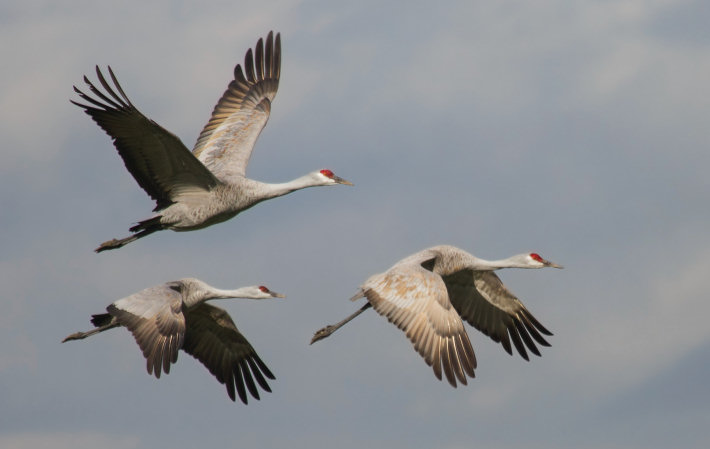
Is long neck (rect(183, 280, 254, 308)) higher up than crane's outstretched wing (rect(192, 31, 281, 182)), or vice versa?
crane's outstretched wing (rect(192, 31, 281, 182))

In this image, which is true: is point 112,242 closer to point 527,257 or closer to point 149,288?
point 149,288

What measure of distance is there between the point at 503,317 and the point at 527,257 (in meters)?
0.88

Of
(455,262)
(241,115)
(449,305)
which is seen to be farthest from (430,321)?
(241,115)

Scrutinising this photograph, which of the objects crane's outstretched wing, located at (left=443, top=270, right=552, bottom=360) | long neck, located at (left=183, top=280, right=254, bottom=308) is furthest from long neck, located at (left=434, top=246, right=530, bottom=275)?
long neck, located at (left=183, top=280, right=254, bottom=308)

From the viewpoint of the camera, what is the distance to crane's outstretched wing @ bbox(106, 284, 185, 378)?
14.3 metres

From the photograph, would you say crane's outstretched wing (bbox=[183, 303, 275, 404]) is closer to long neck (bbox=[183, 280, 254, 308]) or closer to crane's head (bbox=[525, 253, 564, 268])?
long neck (bbox=[183, 280, 254, 308])

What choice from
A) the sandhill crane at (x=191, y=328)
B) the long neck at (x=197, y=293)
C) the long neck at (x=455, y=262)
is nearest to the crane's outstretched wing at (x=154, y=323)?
the sandhill crane at (x=191, y=328)

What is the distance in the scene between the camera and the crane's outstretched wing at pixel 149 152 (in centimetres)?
1441

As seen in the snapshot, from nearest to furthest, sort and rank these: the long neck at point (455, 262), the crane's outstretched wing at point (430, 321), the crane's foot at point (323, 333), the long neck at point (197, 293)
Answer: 1. the crane's outstretched wing at point (430, 321)
2. the long neck at point (197, 293)
3. the long neck at point (455, 262)
4. the crane's foot at point (323, 333)

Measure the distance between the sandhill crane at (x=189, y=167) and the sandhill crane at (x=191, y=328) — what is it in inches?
31.9

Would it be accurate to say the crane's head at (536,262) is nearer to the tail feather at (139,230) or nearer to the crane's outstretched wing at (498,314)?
the crane's outstretched wing at (498,314)

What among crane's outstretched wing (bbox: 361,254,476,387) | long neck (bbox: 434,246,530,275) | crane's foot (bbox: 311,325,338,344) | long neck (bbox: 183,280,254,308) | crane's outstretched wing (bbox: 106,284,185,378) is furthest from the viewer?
crane's foot (bbox: 311,325,338,344)

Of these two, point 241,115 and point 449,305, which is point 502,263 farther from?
point 241,115

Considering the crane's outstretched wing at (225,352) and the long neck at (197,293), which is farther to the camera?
the crane's outstretched wing at (225,352)
